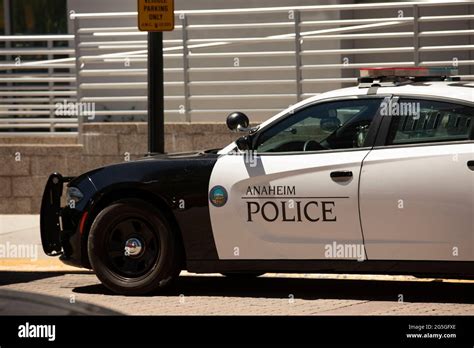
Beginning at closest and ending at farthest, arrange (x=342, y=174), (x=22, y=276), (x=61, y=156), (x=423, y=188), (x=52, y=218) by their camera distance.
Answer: (x=423, y=188), (x=342, y=174), (x=52, y=218), (x=22, y=276), (x=61, y=156)

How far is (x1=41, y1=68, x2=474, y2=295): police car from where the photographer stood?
876 cm

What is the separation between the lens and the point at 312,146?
9.30m

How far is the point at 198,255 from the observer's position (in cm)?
935

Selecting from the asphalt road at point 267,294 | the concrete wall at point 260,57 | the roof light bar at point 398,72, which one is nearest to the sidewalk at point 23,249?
the asphalt road at point 267,294

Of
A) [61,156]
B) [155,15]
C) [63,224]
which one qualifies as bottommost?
[63,224]

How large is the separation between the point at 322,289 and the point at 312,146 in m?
1.44

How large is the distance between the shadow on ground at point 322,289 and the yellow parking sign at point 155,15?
2547 mm

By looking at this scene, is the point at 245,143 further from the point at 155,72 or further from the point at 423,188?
the point at 155,72

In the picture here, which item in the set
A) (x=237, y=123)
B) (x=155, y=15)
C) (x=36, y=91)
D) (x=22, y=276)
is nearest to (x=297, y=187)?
(x=237, y=123)

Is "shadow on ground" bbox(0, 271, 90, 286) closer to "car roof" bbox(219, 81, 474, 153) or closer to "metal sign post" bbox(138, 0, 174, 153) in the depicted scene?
"metal sign post" bbox(138, 0, 174, 153)

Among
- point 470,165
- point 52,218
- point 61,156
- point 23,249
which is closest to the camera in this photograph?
point 470,165

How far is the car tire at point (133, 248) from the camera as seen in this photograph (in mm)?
9414

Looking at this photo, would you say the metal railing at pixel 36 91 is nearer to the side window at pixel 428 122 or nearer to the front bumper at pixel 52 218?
the front bumper at pixel 52 218
